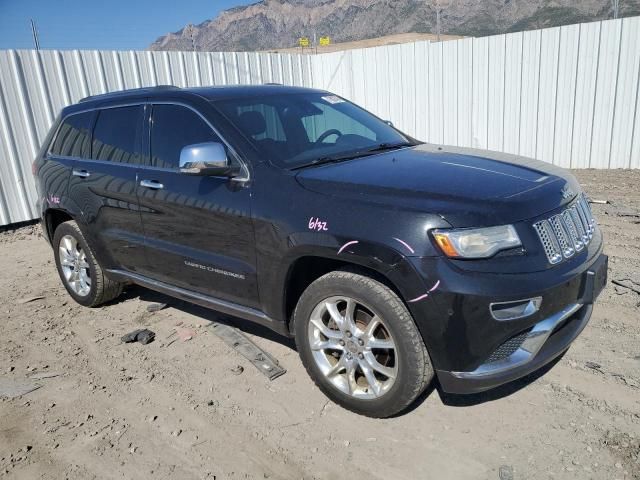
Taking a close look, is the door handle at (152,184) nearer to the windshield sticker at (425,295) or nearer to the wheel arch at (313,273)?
the wheel arch at (313,273)

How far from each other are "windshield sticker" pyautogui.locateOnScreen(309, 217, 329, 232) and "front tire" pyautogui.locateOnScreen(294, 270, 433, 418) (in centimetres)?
27

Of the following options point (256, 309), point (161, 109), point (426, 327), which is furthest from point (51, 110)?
point (426, 327)

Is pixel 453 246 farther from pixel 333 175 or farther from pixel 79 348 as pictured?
pixel 79 348

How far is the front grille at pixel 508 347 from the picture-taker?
101 inches

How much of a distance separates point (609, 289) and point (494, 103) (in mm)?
6313

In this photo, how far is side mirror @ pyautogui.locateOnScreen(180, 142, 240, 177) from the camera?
317 cm

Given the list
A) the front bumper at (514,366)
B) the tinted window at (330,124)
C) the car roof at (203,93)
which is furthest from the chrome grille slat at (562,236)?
the car roof at (203,93)

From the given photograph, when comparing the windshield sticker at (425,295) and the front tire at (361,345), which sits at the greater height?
the windshield sticker at (425,295)

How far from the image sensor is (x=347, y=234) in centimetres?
271

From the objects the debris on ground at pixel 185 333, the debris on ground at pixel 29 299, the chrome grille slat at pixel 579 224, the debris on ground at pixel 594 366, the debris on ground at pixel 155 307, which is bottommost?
the debris on ground at pixel 29 299

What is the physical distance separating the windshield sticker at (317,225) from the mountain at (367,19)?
184 feet

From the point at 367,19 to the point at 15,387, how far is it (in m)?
119

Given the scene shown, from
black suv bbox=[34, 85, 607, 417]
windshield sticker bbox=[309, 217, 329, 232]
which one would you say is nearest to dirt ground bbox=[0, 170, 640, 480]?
black suv bbox=[34, 85, 607, 417]

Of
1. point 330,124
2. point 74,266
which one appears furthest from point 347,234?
point 74,266
